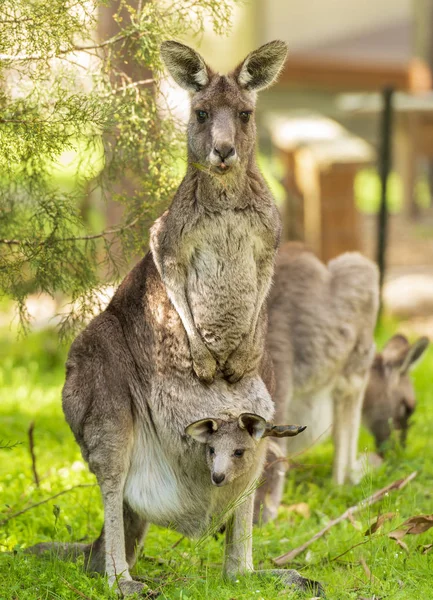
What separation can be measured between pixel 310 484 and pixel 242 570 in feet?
5.17

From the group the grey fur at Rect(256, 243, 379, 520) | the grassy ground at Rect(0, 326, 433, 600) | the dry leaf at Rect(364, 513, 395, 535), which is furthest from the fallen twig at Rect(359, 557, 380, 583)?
the grey fur at Rect(256, 243, 379, 520)

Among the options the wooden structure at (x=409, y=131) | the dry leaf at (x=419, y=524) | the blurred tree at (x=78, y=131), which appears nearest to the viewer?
the blurred tree at (x=78, y=131)

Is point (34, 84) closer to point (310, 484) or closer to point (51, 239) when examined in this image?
point (51, 239)

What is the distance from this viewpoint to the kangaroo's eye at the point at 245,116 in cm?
361

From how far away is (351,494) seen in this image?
516 centimetres

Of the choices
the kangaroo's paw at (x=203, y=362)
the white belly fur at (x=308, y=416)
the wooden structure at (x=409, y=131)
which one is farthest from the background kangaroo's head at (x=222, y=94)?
the wooden structure at (x=409, y=131)

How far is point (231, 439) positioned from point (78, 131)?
4.33 ft

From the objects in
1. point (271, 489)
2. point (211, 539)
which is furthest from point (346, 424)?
point (211, 539)

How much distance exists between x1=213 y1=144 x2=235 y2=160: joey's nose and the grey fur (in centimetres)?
183

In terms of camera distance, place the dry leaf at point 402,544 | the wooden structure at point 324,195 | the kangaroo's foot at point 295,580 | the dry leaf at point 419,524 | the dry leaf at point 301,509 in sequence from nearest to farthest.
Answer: the kangaroo's foot at point 295,580 < the dry leaf at point 402,544 < the dry leaf at point 419,524 < the dry leaf at point 301,509 < the wooden structure at point 324,195

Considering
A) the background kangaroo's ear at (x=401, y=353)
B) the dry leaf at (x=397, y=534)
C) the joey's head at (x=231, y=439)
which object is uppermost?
the joey's head at (x=231, y=439)

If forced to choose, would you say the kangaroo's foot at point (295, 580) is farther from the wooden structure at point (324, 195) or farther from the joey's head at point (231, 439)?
the wooden structure at point (324, 195)

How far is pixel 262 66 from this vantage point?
3709mm

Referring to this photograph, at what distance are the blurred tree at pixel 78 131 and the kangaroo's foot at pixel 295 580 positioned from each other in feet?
4.38
